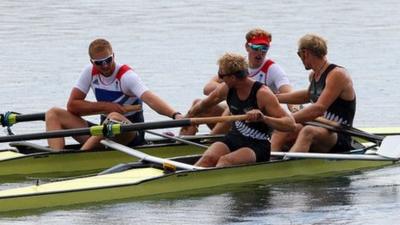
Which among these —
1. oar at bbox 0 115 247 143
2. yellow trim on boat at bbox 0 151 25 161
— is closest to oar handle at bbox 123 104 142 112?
oar at bbox 0 115 247 143

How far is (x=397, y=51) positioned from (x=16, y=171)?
16.0 m

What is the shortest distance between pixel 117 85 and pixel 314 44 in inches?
102

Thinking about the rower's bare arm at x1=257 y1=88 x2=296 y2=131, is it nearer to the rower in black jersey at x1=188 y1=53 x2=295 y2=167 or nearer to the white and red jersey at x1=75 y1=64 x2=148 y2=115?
the rower in black jersey at x1=188 y1=53 x2=295 y2=167

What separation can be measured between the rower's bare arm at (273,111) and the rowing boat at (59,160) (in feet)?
7.75

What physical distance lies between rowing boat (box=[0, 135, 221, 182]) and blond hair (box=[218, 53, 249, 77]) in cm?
256

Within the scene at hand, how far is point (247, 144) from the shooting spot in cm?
1480

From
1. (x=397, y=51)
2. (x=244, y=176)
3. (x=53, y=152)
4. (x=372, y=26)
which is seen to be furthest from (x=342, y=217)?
(x=372, y=26)

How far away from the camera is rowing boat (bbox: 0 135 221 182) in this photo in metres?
15.8

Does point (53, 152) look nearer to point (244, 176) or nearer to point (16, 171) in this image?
point (16, 171)

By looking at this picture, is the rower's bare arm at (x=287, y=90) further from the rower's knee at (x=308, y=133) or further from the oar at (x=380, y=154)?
the oar at (x=380, y=154)

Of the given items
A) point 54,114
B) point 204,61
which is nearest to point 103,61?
point 54,114

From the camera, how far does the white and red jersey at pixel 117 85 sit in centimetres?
1609

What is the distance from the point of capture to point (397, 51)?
3006 centimetres

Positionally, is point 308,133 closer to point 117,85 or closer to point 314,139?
point 314,139
